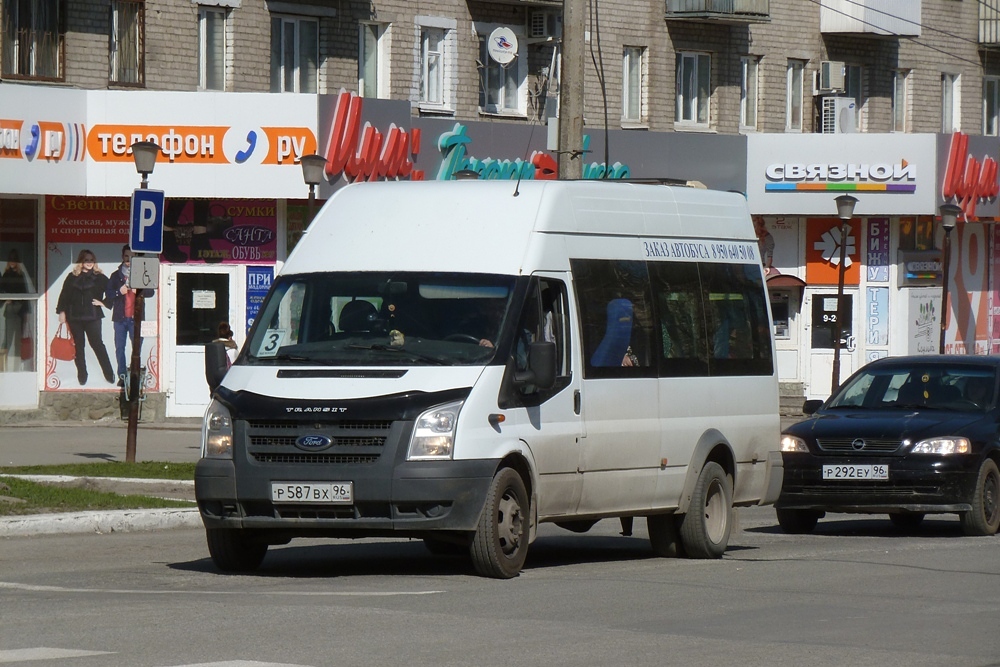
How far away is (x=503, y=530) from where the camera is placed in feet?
36.6

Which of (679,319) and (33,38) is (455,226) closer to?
(679,319)

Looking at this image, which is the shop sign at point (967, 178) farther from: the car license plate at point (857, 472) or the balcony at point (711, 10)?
the car license plate at point (857, 472)

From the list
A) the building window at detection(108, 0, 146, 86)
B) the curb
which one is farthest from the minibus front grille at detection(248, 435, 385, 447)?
the building window at detection(108, 0, 146, 86)

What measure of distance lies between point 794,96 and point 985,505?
79.3 feet

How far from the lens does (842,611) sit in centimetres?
994

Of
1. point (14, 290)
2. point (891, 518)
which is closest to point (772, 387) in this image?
point (891, 518)

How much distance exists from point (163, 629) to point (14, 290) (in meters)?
19.4

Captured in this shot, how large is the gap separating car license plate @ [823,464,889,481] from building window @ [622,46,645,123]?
2066 centimetres

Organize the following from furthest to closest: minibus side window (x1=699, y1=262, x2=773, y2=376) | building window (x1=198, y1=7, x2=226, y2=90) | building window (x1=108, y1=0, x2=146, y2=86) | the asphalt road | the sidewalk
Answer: building window (x1=198, y1=7, x2=226, y2=90) → building window (x1=108, y1=0, x2=146, y2=86) → the sidewalk → minibus side window (x1=699, y1=262, x2=773, y2=376) → the asphalt road

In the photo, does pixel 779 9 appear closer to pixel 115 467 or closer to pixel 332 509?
pixel 115 467

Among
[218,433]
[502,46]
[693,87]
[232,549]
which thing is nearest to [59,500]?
[232,549]

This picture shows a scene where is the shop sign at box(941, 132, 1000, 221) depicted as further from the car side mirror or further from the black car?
the black car

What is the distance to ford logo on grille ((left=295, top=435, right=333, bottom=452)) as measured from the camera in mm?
10828

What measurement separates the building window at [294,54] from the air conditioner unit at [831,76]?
12.5 m
